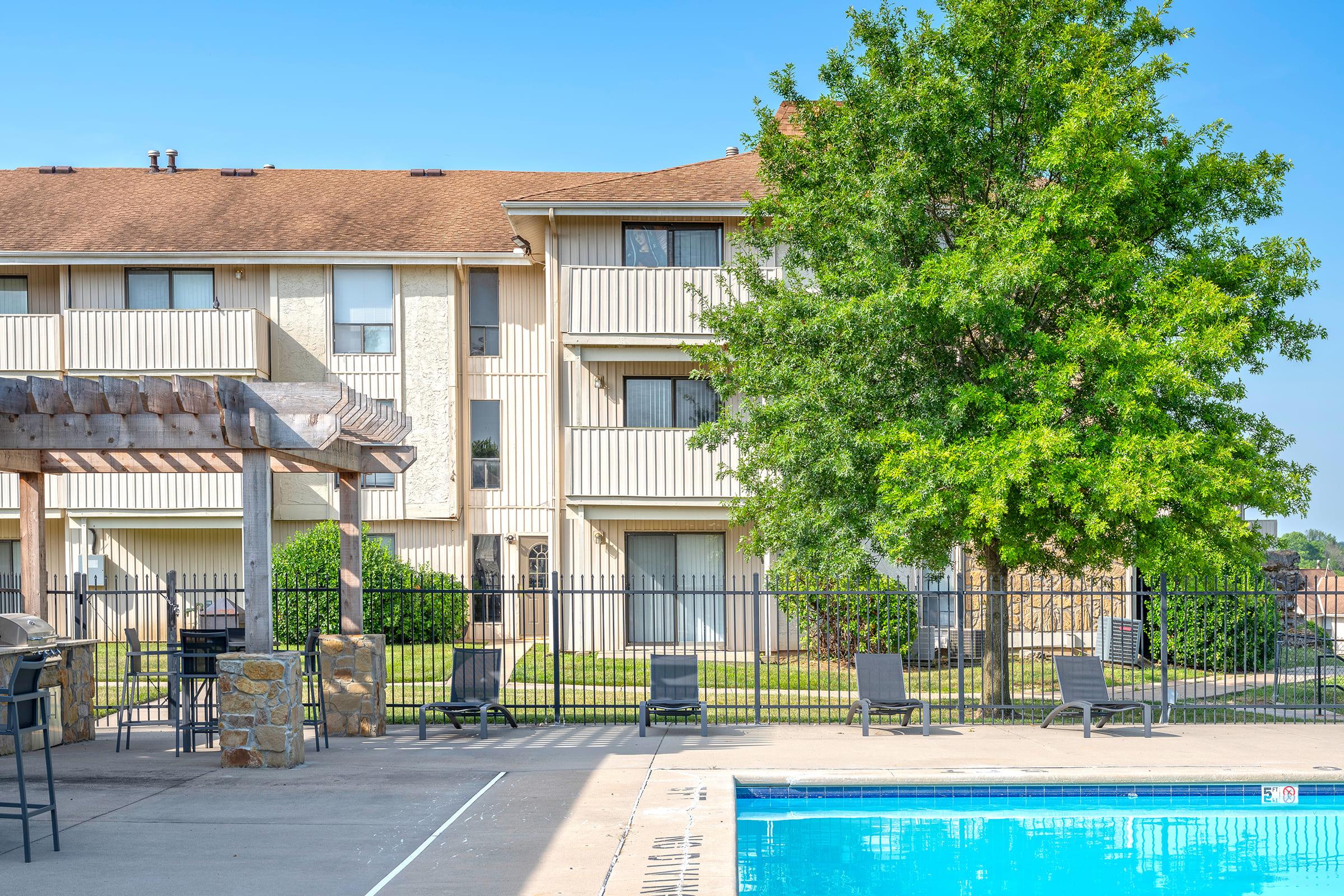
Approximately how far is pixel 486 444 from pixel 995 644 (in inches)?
545

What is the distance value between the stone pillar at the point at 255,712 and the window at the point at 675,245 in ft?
45.8

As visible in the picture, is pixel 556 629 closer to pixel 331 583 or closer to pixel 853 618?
pixel 853 618

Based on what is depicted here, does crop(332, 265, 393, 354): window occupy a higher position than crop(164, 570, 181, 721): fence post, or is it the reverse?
crop(332, 265, 393, 354): window

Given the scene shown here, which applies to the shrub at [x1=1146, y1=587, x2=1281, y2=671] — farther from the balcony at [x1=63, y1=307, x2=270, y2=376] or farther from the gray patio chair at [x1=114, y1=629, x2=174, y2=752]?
the balcony at [x1=63, y1=307, x2=270, y2=376]

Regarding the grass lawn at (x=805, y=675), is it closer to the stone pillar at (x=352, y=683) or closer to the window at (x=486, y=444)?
the stone pillar at (x=352, y=683)

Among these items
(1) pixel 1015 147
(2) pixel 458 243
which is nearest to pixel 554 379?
(2) pixel 458 243

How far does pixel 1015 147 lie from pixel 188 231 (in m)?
18.9

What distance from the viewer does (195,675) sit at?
1173 centimetres

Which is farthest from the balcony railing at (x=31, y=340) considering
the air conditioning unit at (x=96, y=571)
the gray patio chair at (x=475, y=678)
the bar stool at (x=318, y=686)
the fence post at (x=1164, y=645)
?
the fence post at (x=1164, y=645)

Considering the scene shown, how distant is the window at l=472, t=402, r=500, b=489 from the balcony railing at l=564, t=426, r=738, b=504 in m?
3.81

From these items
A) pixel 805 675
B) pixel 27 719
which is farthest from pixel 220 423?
pixel 805 675

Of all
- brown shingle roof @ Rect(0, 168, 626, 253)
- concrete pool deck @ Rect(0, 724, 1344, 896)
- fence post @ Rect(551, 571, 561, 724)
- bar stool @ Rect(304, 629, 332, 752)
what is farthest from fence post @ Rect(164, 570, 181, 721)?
brown shingle roof @ Rect(0, 168, 626, 253)

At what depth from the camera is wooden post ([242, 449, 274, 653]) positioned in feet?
36.7

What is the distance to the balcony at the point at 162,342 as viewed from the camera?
24.5m
